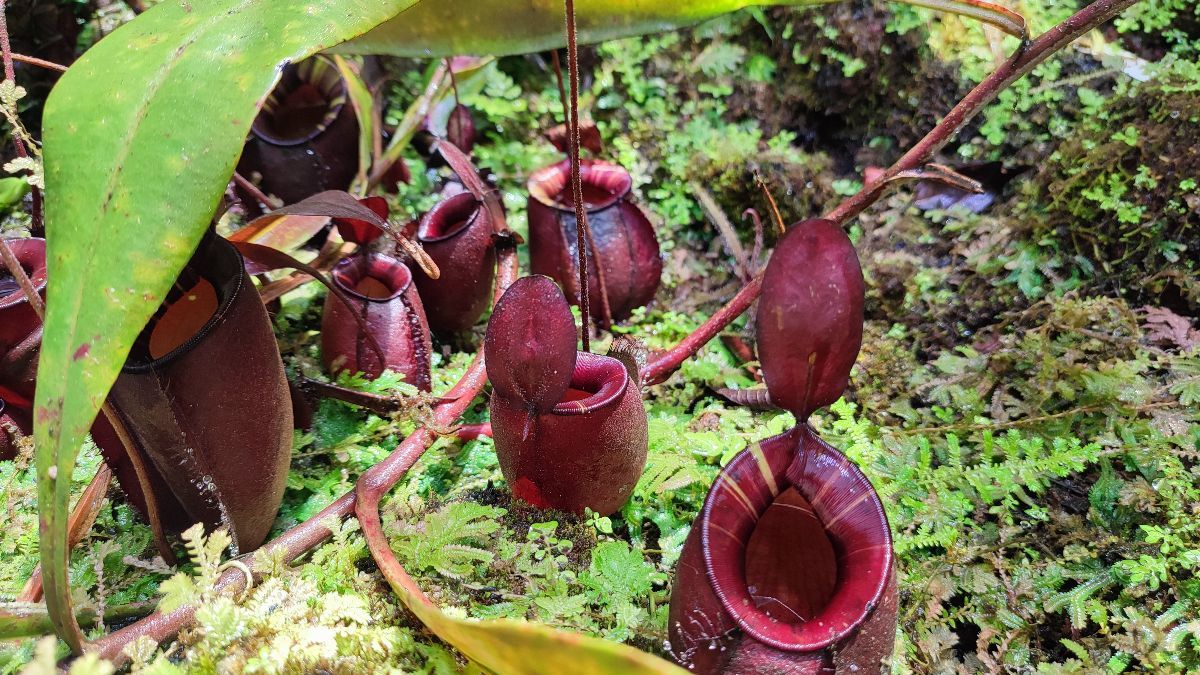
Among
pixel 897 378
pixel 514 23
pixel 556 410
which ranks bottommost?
pixel 897 378

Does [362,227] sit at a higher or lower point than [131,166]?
lower

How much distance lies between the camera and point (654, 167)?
2352 millimetres

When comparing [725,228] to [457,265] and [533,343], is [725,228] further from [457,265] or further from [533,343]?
[533,343]

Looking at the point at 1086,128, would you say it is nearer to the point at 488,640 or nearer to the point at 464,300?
the point at 464,300

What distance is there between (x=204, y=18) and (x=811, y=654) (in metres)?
1.08

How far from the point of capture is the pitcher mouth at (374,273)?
163 centimetres

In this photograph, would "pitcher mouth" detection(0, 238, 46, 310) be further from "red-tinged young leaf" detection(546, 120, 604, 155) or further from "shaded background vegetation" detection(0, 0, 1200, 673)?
"red-tinged young leaf" detection(546, 120, 604, 155)

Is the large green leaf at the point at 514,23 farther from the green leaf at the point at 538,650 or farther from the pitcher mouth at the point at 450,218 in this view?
the green leaf at the point at 538,650

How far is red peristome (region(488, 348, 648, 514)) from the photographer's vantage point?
3.70ft

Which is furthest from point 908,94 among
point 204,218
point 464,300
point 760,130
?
point 204,218

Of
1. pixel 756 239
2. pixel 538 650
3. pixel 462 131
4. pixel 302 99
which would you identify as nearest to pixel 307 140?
pixel 302 99

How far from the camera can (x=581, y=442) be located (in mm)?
1151

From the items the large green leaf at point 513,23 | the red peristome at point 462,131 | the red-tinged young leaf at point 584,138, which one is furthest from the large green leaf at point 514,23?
the red peristome at point 462,131

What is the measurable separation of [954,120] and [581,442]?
2.95 ft
